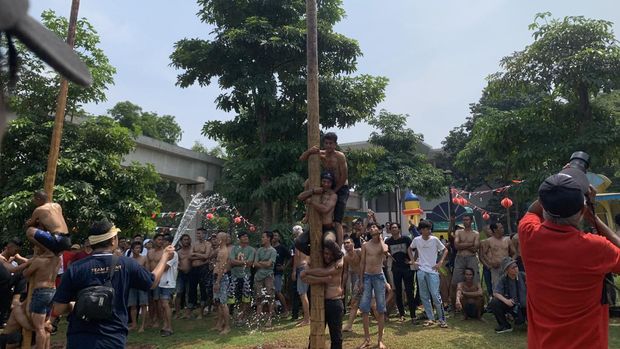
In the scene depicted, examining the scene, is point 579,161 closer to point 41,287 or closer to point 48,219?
point 48,219

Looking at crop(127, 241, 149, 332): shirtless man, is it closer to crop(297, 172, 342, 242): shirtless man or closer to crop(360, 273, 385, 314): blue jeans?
crop(360, 273, 385, 314): blue jeans

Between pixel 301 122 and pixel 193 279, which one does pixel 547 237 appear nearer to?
pixel 193 279

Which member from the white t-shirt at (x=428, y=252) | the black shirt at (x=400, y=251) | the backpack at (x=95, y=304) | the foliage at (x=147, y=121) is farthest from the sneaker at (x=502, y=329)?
the foliage at (x=147, y=121)

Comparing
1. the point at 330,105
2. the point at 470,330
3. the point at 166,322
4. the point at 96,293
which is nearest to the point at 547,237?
the point at 96,293

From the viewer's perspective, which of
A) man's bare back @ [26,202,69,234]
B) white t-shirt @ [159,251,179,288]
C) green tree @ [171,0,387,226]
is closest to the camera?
man's bare back @ [26,202,69,234]

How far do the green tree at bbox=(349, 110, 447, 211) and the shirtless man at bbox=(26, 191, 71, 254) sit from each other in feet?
59.1

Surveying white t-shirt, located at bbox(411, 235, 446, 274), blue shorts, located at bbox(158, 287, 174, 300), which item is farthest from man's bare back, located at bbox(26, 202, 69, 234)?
white t-shirt, located at bbox(411, 235, 446, 274)

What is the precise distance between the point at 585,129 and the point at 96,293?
10.8 m

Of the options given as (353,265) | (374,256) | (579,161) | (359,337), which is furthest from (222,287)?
(579,161)

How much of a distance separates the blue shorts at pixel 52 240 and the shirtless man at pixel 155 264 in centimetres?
517

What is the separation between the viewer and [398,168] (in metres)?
24.8

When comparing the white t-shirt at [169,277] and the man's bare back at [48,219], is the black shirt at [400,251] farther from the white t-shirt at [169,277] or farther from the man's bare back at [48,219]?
the man's bare back at [48,219]

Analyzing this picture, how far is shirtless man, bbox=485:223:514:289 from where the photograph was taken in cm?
959

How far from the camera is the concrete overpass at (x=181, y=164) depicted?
1834 centimetres
